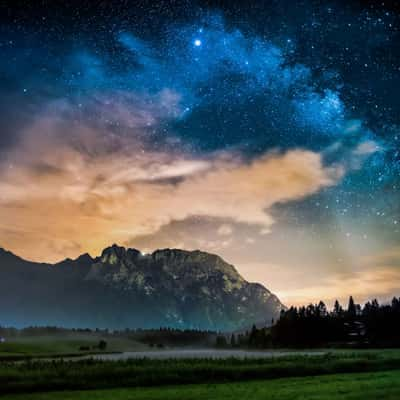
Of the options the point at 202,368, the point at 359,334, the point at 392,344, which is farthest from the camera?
the point at 359,334

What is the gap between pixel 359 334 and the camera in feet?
623

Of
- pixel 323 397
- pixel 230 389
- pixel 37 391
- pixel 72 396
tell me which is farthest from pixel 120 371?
pixel 323 397

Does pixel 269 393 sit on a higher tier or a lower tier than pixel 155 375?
higher

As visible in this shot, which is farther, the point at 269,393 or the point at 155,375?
the point at 155,375

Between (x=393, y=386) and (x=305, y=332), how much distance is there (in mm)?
159635

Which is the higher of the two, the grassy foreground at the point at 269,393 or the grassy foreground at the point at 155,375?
the grassy foreground at the point at 269,393

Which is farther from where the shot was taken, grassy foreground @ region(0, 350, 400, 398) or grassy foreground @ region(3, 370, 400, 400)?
grassy foreground @ region(0, 350, 400, 398)

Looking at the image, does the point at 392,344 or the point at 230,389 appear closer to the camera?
the point at 230,389

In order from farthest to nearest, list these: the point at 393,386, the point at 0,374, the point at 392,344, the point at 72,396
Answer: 1. the point at 392,344
2. the point at 0,374
3. the point at 72,396
4. the point at 393,386

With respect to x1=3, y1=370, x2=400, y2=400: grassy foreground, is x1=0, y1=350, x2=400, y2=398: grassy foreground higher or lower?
lower

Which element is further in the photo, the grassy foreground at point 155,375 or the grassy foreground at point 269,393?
the grassy foreground at point 155,375

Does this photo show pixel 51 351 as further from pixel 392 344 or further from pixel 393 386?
pixel 393 386

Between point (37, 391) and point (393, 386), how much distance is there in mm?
37710

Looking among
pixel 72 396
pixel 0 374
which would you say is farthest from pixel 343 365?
pixel 0 374
